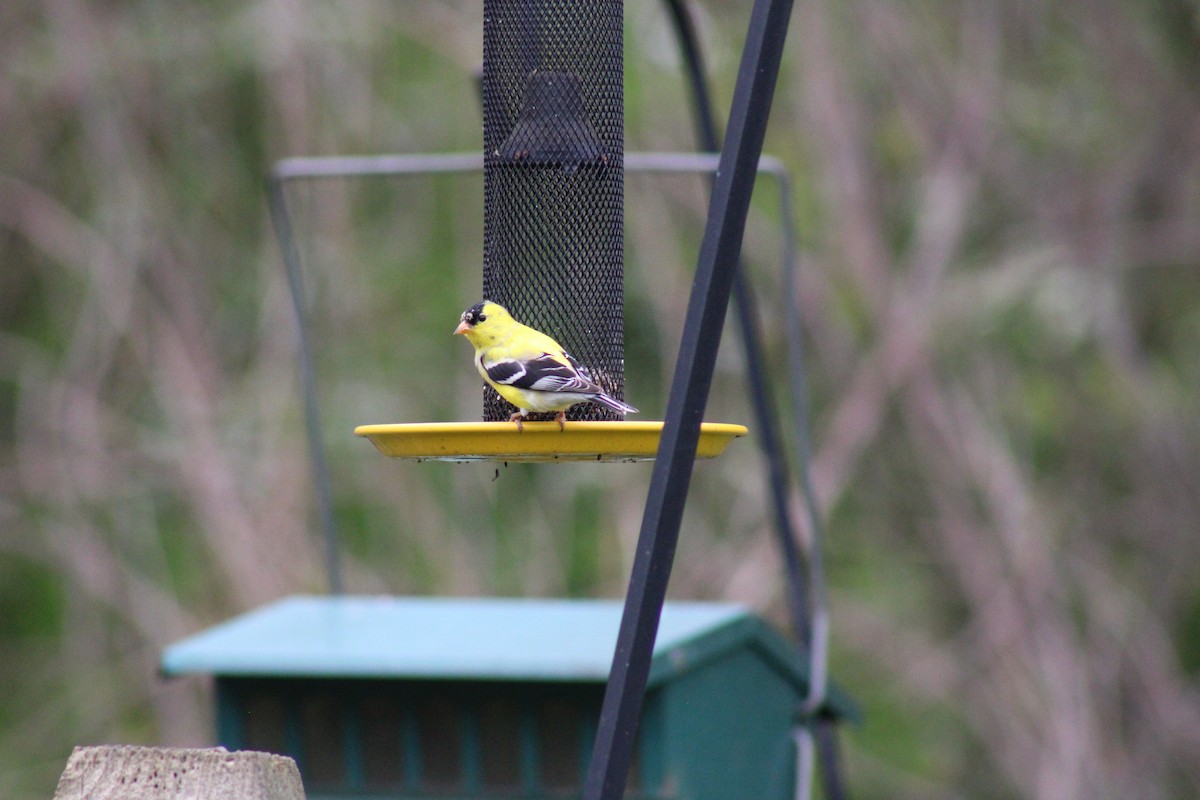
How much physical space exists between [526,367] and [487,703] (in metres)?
1.40

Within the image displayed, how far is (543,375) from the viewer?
251cm


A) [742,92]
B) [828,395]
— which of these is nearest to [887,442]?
[828,395]

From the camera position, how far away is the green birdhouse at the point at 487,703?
352 cm

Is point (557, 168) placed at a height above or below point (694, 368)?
above

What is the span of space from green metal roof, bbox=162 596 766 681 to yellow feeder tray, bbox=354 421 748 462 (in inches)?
49.3

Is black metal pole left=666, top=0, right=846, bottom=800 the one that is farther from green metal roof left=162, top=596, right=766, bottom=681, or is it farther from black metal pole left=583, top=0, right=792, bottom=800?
black metal pole left=583, top=0, right=792, bottom=800

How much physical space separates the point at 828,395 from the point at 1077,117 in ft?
6.35

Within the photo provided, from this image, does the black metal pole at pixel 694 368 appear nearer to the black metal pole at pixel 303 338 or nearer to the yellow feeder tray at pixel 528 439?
the yellow feeder tray at pixel 528 439

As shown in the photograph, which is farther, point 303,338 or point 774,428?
point 303,338

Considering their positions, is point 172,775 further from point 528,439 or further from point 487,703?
point 487,703

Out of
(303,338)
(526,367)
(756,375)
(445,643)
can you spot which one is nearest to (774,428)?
(756,375)

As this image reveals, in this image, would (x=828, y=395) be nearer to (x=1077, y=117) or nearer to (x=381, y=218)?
(x=1077, y=117)

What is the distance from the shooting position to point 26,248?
317 inches

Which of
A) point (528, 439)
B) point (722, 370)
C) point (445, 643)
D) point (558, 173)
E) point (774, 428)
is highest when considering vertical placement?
point (558, 173)
